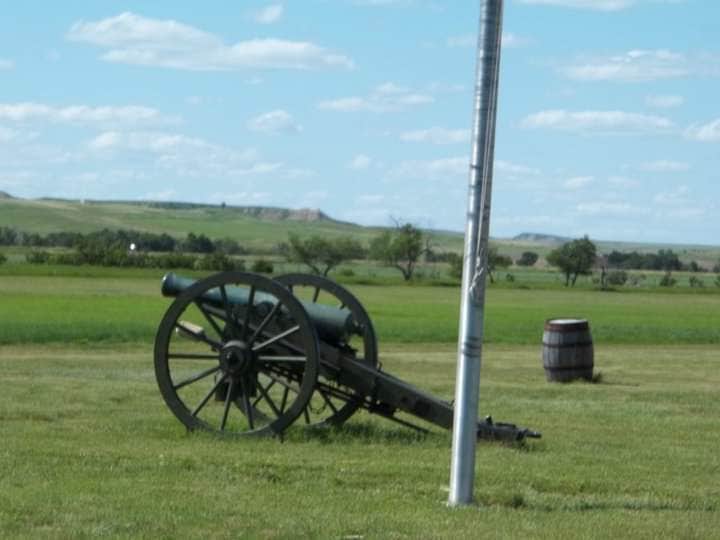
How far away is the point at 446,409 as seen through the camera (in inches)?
509

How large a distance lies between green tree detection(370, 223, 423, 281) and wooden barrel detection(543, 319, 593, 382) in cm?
9494

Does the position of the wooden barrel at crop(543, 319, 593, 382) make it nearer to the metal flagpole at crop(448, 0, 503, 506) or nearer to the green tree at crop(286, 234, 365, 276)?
the metal flagpole at crop(448, 0, 503, 506)

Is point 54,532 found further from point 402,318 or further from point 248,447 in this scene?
point 402,318

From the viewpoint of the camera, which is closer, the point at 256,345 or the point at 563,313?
the point at 256,345

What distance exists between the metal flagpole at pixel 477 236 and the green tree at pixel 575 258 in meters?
108

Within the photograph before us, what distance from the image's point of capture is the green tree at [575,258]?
390 ft

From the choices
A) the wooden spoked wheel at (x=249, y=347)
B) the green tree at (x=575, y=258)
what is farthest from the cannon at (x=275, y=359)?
the green tree at (x=575, y=258)

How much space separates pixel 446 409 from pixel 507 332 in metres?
29.6

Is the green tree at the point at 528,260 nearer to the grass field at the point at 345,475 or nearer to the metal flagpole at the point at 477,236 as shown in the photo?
the grass field at the point at 345,475

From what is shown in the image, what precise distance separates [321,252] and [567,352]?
3776 inches

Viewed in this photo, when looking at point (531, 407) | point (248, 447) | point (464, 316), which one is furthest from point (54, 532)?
point (531, 407)

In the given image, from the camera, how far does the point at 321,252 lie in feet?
388

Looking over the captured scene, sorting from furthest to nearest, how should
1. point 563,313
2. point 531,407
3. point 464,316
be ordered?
point 563,313 < point 531,407 < point 464,316

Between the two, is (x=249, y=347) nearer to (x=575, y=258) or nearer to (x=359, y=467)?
(x=359, y=467)
